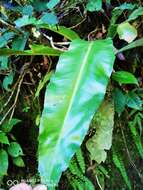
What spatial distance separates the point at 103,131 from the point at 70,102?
411 mm

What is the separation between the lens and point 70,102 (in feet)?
4.29

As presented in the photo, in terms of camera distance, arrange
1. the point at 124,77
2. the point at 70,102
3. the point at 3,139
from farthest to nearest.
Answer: the point at 3,139 < the point at 124,77 < the point at 70,102

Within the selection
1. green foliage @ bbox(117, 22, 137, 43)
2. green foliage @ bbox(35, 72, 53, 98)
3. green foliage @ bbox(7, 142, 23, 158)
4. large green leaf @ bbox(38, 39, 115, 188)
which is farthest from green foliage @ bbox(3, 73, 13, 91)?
green foliage @ bbox(117, 22, 137, 43)

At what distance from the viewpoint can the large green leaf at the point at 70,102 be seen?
3.93 feet

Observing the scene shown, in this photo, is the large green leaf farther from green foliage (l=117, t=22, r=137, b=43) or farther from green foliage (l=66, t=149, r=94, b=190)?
green foliage (l=66, t=149, r=94, b=190)

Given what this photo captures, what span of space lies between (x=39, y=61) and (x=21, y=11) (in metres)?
0.25

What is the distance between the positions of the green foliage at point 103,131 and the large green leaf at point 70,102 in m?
0.31

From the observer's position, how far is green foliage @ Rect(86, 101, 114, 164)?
165 centimetres

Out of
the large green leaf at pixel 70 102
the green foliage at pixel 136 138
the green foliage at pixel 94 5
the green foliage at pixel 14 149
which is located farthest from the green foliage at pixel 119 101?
the green foliage at pixel 14 149

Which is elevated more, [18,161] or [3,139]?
[3,139]

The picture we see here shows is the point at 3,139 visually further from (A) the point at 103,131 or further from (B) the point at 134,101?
(B) the point at 134,101

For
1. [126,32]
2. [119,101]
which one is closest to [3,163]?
[119,101]

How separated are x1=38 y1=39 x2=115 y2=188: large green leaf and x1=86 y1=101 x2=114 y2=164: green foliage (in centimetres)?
31

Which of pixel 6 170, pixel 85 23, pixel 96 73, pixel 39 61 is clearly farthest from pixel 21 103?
pixel 96 73
